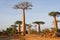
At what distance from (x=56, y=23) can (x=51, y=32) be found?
1060cm

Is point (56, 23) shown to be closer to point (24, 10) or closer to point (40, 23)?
point (40, 23)

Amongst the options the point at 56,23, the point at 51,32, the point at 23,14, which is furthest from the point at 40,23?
the point at 51,32

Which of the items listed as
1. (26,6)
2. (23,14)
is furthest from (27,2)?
Answer: (23,14)

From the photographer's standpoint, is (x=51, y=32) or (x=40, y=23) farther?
(x=40, y=23)

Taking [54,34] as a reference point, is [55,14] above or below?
above

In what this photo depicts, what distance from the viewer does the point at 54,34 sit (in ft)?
66.3

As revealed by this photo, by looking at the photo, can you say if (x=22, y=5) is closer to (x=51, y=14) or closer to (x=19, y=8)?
(x=19, y=8)

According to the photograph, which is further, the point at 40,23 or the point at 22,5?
the point at 40,23

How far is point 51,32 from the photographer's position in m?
21.2

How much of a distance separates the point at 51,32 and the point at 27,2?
6.62 m

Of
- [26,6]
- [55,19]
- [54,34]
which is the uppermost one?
[26,6]

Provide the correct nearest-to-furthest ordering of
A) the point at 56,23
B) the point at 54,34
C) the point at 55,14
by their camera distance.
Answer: the point at 54,34 < the point at 55,14 < the point at 56,23

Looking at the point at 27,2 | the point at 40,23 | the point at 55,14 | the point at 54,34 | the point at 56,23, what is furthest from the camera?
the point at 40,23

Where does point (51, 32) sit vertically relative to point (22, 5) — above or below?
below
